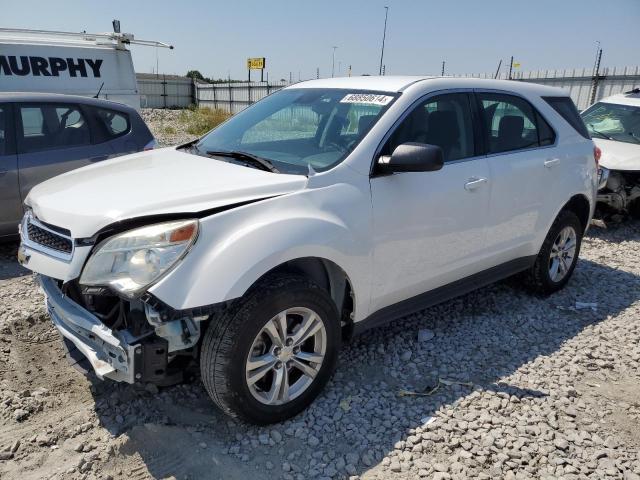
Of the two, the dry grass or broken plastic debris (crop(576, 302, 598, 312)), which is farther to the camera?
the dry grass

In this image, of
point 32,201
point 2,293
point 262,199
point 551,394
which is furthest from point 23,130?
point 551,394

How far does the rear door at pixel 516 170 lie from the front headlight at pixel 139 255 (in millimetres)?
2353

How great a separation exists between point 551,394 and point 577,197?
85.1 inches

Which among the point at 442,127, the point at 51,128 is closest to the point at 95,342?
the point at 442,127

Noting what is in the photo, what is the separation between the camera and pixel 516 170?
398 centimetres

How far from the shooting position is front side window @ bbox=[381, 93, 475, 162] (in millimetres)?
3311

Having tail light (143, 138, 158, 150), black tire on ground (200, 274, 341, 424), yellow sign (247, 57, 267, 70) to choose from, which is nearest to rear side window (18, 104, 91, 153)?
tail light (143, 138, 158, 150)

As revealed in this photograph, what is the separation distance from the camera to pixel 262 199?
2699 millimetres

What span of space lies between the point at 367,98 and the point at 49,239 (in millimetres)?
2061

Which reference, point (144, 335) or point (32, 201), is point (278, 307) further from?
point (32, 201)

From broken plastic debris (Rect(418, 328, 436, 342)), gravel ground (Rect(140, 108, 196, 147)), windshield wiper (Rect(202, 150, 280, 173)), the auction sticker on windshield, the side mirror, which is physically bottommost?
gravel ground (Rect(140, 108, 196, 147))

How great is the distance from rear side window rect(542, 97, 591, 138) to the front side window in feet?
4.06

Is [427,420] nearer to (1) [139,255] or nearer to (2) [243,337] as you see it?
(2) [243,337]

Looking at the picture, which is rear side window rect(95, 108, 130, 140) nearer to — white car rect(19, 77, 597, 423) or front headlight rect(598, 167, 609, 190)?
white car rect(19, 77, 597, 423)
